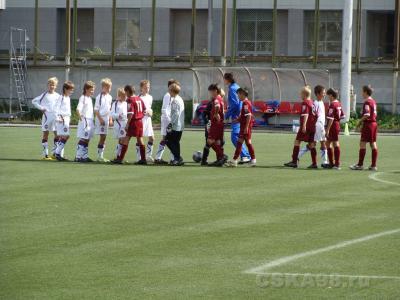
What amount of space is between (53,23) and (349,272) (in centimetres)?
5569

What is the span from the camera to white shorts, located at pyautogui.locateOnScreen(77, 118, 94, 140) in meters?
24.6

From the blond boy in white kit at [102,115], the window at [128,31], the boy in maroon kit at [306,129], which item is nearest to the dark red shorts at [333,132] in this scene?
the boy in maroon kit at [306,129]

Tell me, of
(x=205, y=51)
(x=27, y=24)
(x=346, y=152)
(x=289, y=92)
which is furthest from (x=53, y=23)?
(x=346, y=152)

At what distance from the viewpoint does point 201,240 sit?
12789mm

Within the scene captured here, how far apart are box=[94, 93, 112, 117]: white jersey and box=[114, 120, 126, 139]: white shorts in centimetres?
35

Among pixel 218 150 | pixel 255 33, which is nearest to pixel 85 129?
pixel 218 150

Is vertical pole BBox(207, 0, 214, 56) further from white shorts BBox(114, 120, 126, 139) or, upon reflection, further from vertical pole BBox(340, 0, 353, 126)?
white shorts BBox(114, 120, 126, 139)

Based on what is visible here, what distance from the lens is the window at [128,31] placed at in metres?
63.9

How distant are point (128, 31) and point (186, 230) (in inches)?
2019

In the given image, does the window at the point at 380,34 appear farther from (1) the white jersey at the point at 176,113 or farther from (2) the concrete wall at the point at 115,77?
(1) the white jersey at the point at 176,113

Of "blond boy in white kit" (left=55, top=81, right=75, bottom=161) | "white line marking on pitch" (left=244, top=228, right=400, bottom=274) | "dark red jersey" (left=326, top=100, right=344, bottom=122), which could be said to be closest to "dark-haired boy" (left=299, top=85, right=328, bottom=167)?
"dark red jersey" (left=326, top=100, right=344, bottom=122)

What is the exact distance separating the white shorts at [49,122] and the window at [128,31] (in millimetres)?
38707

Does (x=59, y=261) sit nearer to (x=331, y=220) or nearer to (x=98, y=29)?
(x=331, y=220)

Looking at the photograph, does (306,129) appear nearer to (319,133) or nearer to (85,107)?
(319,133)
